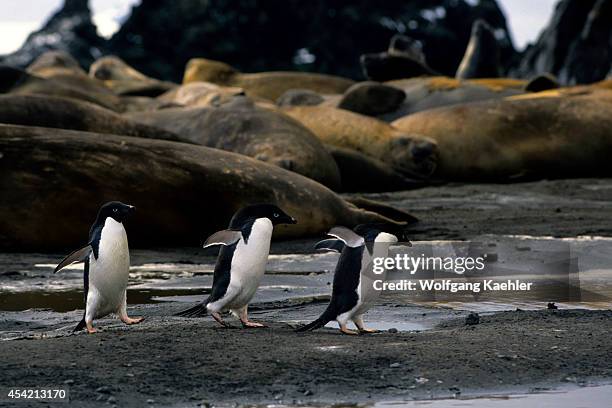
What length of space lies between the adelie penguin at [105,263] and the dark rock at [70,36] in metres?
36.8

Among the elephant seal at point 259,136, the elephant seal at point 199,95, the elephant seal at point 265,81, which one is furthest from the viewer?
the elephant seal at point 265,81

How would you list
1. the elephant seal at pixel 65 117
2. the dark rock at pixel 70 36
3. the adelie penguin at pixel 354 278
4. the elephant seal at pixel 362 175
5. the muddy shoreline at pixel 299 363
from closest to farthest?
the muddy shoreline at pixel 299 363 → the adelie penguin at pixel 354 278 → the elephant seal at pixel 65 117 → the elephant seal at pixel 362 175 → the dark rock at pixel 70 36

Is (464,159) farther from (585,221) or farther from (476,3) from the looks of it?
(476,3)

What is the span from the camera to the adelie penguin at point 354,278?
165 inches

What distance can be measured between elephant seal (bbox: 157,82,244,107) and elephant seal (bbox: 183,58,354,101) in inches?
86.3

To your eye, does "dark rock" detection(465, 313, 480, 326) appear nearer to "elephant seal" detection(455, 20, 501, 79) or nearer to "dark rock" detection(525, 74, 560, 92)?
"dark rock" detection(525, 74, 560, 92)

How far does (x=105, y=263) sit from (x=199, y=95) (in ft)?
40.1

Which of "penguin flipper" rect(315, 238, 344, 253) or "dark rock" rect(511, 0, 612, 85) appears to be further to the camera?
"dark rock" rect(511, 0, 612, 85)

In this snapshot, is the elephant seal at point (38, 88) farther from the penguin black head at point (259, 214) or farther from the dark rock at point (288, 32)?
the dark rock at point (288, 32)

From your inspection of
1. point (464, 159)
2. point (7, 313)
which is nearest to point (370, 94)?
point (464, 159)

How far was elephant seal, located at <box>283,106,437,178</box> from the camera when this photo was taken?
39.8ft

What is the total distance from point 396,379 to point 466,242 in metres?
3.74

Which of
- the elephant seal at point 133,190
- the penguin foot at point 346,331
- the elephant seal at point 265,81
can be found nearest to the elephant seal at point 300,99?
the elephant seal at point 265,81

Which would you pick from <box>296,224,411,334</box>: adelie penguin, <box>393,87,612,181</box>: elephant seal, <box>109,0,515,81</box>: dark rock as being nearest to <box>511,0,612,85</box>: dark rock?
<box>109,0,515,81</box>: dark rock
